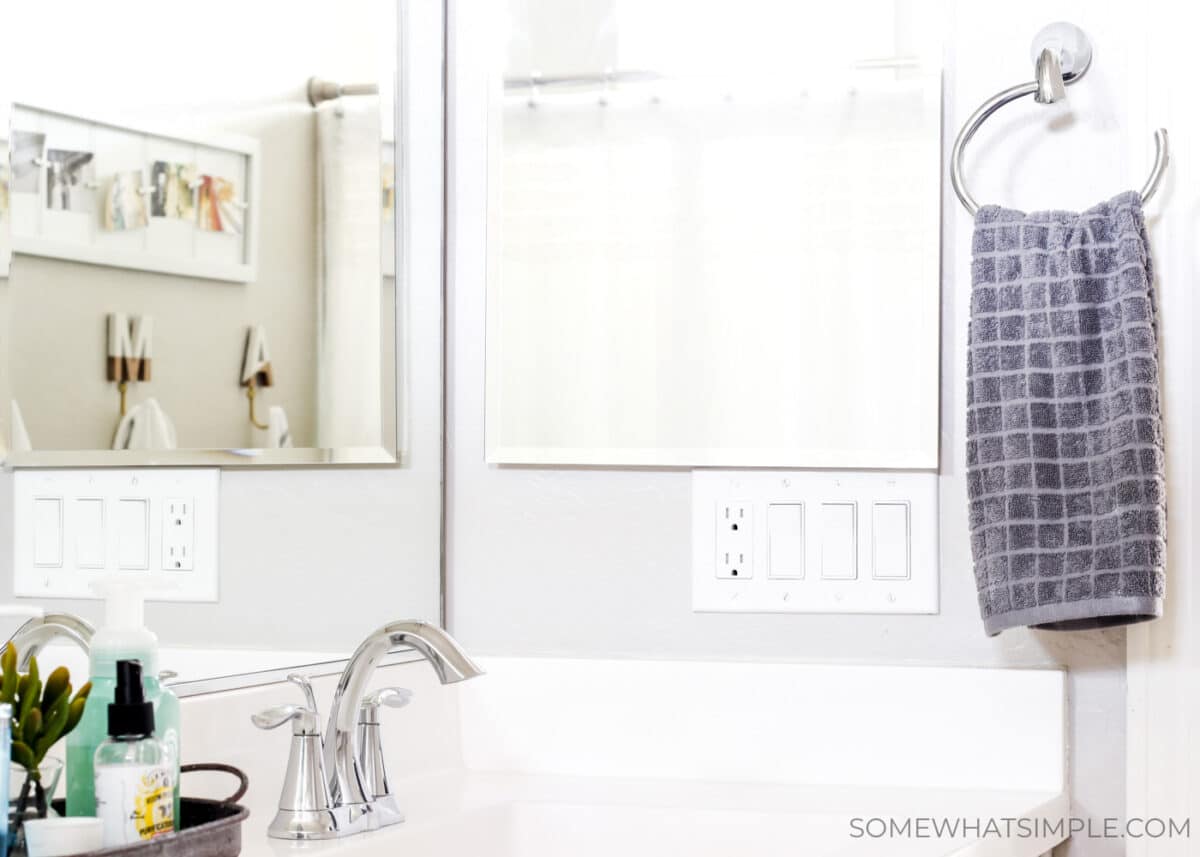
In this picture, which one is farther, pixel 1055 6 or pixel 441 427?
pixel 441 427

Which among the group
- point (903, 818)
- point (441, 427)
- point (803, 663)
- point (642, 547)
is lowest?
point (903, 818)

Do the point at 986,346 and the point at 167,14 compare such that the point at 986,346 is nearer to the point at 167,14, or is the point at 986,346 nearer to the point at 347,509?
the point at 347,509

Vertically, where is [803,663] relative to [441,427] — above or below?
below

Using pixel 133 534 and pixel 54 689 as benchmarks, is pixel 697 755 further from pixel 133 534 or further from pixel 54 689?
pixel 54 689

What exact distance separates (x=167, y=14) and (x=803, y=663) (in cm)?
88

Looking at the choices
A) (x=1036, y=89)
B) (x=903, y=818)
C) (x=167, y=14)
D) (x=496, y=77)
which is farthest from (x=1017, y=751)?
(x=167, y=14)

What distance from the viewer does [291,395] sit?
1277mm

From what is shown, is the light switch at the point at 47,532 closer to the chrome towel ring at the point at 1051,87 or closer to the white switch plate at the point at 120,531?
the white switch plate at the point at 120,531

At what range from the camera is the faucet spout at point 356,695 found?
1.06m

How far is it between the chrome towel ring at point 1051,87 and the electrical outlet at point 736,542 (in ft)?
1.28

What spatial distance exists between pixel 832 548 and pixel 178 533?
2.16 ft

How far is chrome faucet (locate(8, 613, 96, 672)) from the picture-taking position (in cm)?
86

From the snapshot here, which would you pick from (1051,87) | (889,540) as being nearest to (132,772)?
(889,540)

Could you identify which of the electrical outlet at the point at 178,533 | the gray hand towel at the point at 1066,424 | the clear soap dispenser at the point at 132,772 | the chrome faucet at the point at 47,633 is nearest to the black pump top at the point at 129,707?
the clear soap dispenser at the point at 132,772
